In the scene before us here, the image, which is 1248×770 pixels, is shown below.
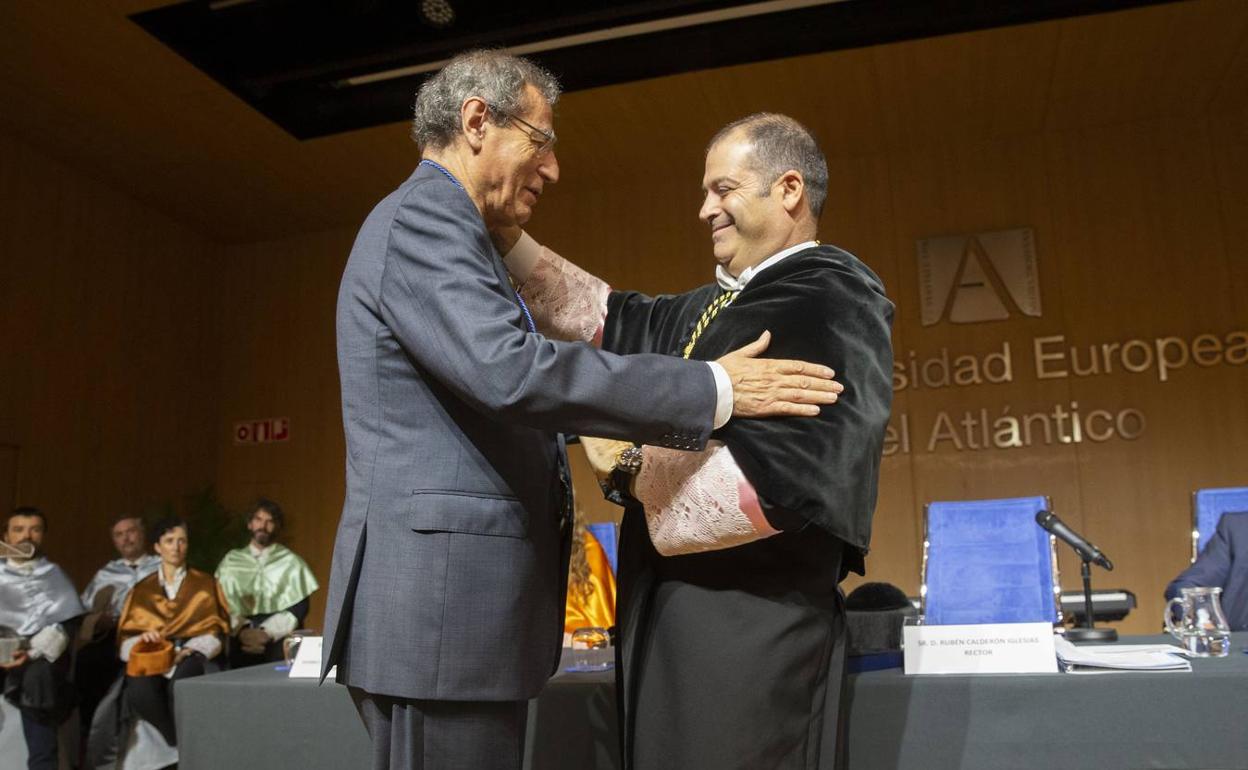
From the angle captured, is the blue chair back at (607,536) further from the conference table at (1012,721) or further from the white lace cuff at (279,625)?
the conference table at (1012,721)

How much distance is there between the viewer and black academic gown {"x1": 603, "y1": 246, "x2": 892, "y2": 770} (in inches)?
49.5

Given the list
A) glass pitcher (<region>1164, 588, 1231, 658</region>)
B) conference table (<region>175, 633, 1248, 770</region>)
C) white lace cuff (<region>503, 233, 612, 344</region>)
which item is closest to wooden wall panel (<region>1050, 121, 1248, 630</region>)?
glass pitcher (<region>1164, 588, 1231, 658</region>)

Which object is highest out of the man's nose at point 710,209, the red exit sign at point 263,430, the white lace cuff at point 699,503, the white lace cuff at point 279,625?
the red exit sign at point 263,430

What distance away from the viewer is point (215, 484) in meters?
8.27

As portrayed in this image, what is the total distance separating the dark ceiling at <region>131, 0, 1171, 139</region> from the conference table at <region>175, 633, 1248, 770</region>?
3654mm

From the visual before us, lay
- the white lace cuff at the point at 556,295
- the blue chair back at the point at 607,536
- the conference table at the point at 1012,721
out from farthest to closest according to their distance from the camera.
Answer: the blue chair back at the point at 607,536 < the white lace cuff at the point at 556,295 < the conference table at the point at 1012,721

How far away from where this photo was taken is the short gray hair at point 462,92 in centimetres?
145

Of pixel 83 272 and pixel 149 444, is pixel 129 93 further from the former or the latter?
pixel 149 444

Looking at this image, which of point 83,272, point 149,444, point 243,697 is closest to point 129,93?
point 83,272

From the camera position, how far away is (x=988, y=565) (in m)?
4.15

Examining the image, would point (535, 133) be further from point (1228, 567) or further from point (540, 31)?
point (540, 31)

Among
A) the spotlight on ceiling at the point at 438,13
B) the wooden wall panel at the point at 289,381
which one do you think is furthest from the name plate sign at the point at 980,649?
the wooden wall panel at the point at 289,381

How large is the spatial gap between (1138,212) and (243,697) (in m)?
6.36

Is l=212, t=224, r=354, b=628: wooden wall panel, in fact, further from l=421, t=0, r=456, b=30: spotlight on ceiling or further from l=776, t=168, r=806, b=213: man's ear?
l=776, t=168, r=806, b=213: man's ear
